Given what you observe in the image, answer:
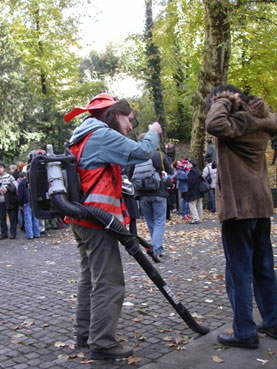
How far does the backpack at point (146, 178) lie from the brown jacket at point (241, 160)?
12.1ft

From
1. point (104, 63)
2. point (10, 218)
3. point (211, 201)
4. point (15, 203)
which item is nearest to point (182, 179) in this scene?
point (211, 201)

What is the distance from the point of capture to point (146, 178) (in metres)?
7.51

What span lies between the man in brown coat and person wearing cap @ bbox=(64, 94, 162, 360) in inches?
24.6

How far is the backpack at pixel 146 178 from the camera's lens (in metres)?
7.47

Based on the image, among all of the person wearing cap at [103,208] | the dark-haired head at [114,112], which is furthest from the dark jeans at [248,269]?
the dark-haired head at [114,112]

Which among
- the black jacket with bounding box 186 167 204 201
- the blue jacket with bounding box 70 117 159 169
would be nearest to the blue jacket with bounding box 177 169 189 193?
the black jacket with bounding box 186 167 204 201

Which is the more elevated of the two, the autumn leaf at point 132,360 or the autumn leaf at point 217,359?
the autumn leaf at point 217,359

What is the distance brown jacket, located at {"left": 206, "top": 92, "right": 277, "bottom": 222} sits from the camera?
360cm

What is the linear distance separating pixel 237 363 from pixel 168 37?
62.8 feet

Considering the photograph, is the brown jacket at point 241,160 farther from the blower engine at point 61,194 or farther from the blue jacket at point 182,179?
the blue jacket at point 182,179

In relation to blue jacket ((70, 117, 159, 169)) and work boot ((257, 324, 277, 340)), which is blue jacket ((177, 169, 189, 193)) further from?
blue jacket ((70, 117, 159, 169))

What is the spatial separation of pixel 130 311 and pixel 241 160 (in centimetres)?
219

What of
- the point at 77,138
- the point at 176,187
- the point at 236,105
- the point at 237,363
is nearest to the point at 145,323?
the point at 237,363

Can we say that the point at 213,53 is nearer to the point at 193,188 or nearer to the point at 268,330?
the point at 193,188
